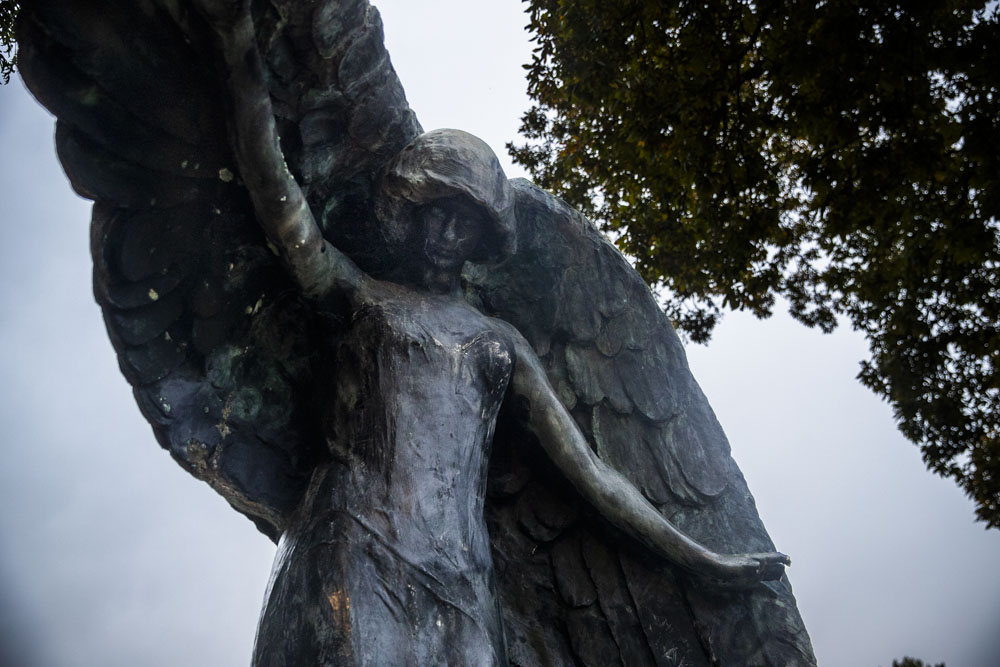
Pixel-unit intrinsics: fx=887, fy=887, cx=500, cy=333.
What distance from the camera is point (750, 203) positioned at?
4043 millimetres

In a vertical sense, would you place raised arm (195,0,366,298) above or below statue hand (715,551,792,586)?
above

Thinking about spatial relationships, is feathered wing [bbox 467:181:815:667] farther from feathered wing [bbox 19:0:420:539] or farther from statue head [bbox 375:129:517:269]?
feathered wing [bbox 19:0:420:539]

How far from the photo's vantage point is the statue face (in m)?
2.78

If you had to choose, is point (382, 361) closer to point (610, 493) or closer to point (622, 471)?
point (610, 493)

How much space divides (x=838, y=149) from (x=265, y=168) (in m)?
2.57

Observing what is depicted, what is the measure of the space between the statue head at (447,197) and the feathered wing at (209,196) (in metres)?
0.13

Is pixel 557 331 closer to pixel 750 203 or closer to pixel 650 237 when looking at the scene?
pixel 750 203

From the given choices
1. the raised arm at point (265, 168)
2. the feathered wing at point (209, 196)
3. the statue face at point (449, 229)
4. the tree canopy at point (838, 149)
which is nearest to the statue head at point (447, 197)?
the statue face at point (449, 229)

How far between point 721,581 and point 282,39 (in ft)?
7.06

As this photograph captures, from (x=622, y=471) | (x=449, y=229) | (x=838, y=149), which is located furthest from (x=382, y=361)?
(x=838, y=149)

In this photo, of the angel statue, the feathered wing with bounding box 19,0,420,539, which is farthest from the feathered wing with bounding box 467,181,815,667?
the feathered wing with bounding box 19,0,420,539

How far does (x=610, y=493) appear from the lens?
115 inches

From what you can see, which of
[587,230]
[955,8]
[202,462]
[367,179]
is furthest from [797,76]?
[202,462]

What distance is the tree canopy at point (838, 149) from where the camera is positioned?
334cm
